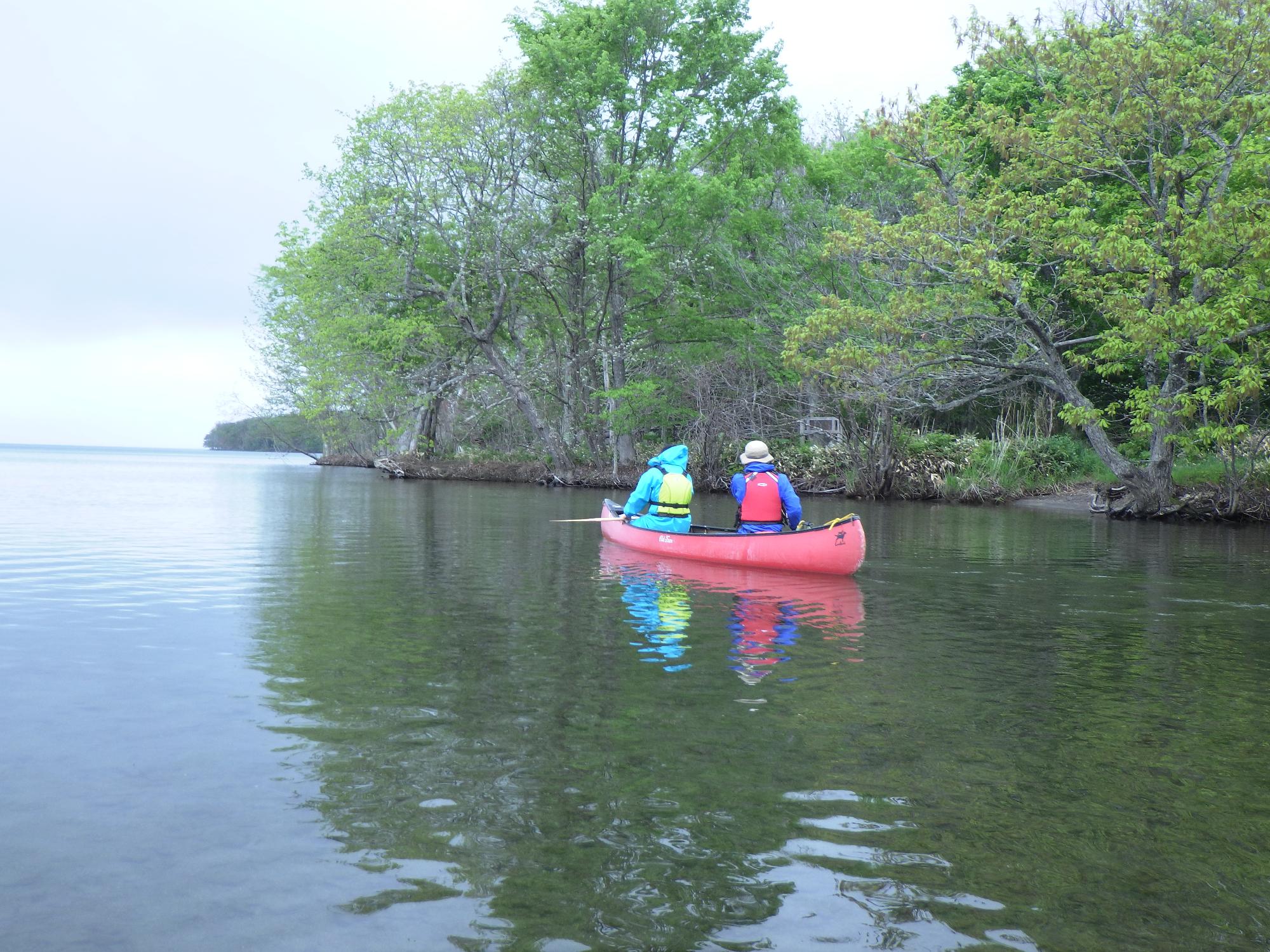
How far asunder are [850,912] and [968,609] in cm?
720

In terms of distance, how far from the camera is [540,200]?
121 feet

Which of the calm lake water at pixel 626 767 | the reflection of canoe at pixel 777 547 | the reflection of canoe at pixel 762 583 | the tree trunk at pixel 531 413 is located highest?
the tree trunk at pixel 531 413

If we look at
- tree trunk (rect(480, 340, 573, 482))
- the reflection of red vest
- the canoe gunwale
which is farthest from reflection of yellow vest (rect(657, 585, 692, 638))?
tree trunk (rect(480, 340, 573, 482))

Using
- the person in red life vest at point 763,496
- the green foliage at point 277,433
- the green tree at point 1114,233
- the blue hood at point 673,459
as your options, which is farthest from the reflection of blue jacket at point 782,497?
the green foliage at point 277,433

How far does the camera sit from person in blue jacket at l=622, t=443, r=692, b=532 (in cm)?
1475

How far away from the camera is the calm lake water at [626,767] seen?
345cm

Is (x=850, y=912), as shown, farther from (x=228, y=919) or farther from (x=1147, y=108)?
(x=1147, y=108)

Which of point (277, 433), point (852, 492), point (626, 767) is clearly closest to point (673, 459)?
point (626, 767)

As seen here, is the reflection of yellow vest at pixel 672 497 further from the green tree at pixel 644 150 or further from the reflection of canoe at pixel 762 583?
the green tree at pixel 644 150

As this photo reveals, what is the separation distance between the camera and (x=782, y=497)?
1334 centimetres

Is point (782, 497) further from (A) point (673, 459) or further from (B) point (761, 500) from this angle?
(A) point (673, 459)

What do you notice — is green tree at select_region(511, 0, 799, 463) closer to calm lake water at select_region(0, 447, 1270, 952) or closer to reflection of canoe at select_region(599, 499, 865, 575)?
reflection of canoe at select_region(599, 499, 865, 575)

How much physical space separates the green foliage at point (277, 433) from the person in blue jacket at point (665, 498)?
39554 millimetres

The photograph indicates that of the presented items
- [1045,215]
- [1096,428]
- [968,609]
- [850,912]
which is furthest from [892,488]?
[850,912]
